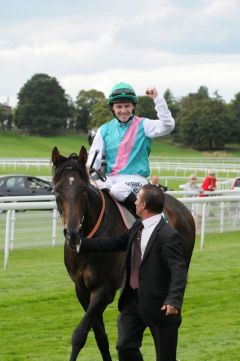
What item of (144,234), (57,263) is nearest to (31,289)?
(57,263)

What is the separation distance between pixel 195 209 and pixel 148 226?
11236 mm

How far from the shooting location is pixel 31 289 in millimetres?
9570

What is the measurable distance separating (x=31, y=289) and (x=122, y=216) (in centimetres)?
352

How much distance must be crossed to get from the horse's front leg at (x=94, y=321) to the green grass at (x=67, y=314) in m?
0.61

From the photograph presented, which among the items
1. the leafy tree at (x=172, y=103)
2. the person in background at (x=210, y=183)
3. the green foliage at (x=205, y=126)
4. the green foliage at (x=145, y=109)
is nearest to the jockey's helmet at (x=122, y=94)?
the person in background at (x=210, y=183)

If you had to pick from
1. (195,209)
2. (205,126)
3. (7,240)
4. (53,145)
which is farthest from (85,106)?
(7,240)

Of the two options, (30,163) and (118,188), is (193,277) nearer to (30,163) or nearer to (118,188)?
(118,188)

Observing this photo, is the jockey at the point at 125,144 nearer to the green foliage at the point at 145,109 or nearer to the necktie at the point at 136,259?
the necktie at the point at 136,259

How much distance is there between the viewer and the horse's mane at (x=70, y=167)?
5730 mm

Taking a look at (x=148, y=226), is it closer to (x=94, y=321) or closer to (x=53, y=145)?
(x=94, y=321)

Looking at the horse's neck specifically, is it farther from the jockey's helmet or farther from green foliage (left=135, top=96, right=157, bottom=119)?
green foliage (left=135, top=96, right=157, bottom=119)

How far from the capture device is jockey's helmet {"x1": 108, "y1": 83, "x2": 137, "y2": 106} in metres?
6.47

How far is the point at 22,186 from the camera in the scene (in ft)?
78.7

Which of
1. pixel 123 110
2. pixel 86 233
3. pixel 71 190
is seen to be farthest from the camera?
pixel 123 110
